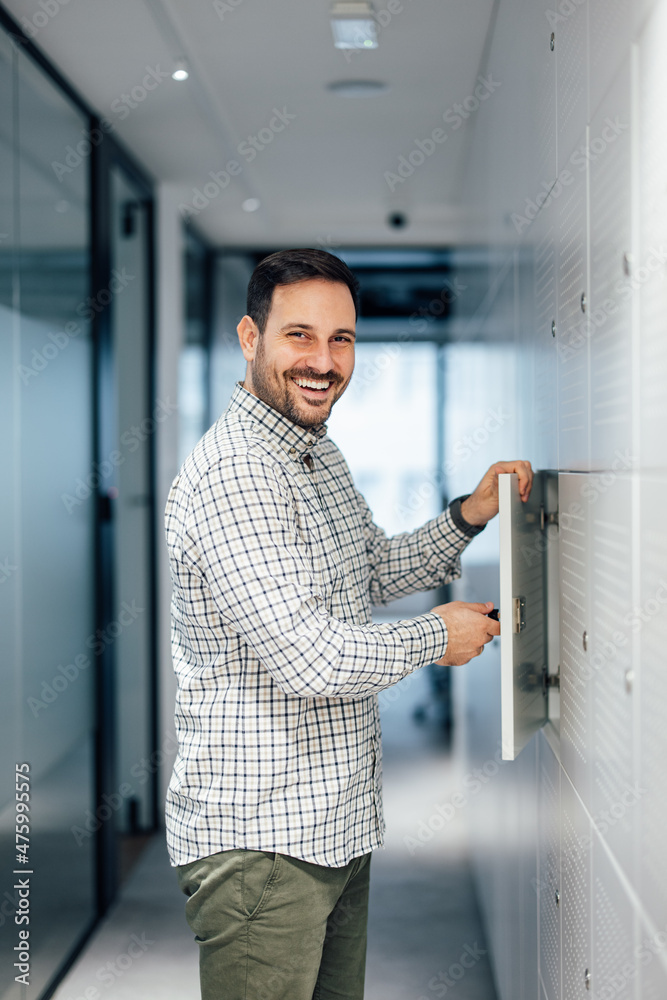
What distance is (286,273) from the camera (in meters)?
1.62

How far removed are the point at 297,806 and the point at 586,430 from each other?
748 millimetres

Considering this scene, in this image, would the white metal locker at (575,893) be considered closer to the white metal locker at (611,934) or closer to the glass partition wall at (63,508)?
the white metal locker at (611,934)

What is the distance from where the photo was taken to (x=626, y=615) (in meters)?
1.15

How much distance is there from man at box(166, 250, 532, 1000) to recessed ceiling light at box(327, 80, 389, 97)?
4.91 ft

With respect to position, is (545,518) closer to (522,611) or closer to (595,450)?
(522,611)

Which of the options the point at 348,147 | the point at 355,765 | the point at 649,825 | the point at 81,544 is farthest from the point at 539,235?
the point at 348,147

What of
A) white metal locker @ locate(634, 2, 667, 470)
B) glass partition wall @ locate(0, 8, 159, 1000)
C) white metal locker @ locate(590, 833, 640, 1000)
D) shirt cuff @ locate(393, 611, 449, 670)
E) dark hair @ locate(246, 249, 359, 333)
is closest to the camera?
white metal locker @ locate(634, 2, 667, 470)

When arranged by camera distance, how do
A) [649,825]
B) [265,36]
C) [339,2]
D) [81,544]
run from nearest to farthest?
1. [649,825]
2. [339,2]
3. [265,36]
4. [81,544]

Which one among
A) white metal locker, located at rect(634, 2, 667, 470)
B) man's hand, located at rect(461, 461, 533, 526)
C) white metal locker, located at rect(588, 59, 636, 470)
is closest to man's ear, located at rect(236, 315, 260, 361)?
man's hand, located at rect(461, 461, 533, 526)

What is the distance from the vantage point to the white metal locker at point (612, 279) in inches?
44.3

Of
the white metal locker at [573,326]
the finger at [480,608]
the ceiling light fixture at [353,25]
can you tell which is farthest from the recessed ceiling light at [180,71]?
the finger at [480,608]

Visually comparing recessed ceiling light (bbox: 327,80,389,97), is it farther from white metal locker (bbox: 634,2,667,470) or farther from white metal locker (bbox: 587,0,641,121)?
white metal locker (bbox: 634,2,667,470)

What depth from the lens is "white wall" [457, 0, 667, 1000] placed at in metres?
1.03

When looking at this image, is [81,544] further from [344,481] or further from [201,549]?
[201,549]
